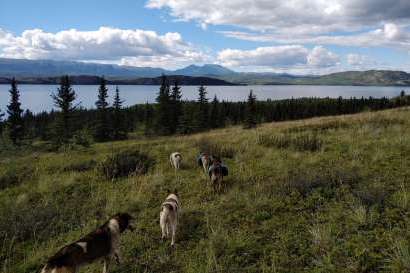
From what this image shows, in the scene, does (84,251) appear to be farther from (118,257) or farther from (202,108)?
(202,108)

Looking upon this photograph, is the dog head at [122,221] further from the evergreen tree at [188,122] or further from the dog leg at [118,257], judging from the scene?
the evergreen tree at [188,122]

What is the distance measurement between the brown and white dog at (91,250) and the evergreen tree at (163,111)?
5614 centimetres

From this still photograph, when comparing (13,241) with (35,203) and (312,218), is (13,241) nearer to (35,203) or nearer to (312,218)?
(35,203)

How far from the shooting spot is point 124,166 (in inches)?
Answer: 496

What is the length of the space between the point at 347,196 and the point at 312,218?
4.01 feet

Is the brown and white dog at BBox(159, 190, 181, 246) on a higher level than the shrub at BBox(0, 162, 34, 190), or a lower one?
higher

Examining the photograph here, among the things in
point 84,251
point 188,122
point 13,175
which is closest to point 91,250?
point 84,251

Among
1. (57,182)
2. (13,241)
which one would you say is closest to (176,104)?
(57,182)

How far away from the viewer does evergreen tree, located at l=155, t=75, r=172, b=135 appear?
202 ft

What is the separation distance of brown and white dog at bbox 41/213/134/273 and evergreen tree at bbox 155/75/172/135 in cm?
5614

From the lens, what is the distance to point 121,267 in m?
5.80

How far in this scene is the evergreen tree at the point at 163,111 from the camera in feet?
202

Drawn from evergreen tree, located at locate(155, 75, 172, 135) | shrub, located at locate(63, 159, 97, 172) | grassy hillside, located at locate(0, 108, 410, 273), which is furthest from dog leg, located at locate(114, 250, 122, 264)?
evergreen tree, located at locate(155, 75, 172, 135)

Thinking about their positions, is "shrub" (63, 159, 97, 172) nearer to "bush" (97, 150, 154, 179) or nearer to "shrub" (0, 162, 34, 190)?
"bush" (97, 150, 154, 179)
